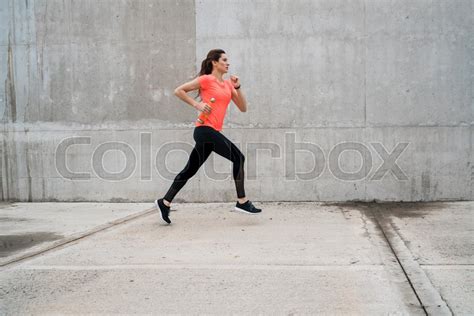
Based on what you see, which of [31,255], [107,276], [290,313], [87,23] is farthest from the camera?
[87,23]

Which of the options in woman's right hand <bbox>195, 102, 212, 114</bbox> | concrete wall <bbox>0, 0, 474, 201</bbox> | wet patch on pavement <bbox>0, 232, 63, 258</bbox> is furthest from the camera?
concrete wall <bbox>0, 0, 474, 201</bbox>

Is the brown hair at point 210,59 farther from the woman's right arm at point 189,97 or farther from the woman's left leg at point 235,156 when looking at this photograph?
the woman's left leg at point 235,156

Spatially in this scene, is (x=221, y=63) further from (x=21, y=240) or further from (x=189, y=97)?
(x=21, y=240)

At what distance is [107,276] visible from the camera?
3393 mm

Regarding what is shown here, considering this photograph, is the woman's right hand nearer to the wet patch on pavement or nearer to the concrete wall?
the concrete wall

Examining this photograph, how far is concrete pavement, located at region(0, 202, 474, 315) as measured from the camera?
287cm

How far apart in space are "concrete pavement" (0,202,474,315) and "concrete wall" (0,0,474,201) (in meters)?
0.64

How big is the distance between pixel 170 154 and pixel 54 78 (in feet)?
5.91

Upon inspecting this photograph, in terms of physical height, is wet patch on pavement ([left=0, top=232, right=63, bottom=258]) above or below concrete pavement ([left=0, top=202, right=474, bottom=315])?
below

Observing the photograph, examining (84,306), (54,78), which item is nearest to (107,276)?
(84,306)

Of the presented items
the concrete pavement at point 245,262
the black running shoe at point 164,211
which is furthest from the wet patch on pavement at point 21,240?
the black running shoe at point 164,211

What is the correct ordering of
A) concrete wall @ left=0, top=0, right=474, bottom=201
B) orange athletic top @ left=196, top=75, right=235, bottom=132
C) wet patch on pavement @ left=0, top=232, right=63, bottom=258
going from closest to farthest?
wet patch on pavement @ left=0, top=232, right=63, bottom=258, orange athletic top @ left=196, top=75, right=235, bottom=132, concrete wall @ left=0, top=0, right=474, bottom=201

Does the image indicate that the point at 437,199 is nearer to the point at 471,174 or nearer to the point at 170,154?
the point at 471,174

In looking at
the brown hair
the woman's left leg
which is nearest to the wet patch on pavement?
the woman's left leg
